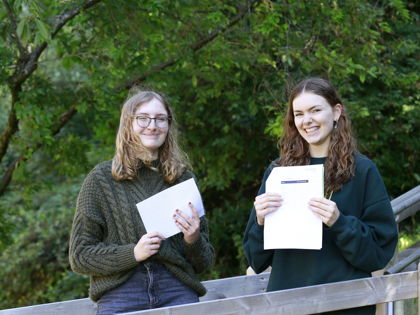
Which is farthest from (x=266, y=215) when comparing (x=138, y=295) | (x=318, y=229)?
(x=138, y=295)

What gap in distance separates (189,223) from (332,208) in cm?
56

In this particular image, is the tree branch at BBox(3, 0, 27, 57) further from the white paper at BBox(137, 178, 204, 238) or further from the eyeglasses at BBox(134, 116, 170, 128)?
the white paper at BBox(137, 178, 204, 238)

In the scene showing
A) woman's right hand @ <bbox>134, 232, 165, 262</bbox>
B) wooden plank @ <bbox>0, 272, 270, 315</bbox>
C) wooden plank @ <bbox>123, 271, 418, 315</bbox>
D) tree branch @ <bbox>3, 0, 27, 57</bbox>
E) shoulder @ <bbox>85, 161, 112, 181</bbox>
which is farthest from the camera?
tree branch @ <bbox>3, 0, 27, 57</bbox>

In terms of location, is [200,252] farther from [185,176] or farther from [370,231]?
[370,231]

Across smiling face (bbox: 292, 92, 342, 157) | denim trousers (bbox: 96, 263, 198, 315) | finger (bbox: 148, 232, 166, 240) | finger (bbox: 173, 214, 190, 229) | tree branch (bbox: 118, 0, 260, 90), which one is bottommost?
denim trousers (bbox: 96, 263, 198, 315)

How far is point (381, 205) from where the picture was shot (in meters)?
2.60

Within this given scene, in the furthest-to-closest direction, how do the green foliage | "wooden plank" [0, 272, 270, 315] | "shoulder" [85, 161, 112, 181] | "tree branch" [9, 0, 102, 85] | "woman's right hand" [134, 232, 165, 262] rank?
the green foliage, "tree branch" [9, 0, 102, 85], "wooden plank" [0, 272, 270, 315], "shoulder" [85, 161, 112, 181], "woman's right hand" [134, 232, 165, 262]

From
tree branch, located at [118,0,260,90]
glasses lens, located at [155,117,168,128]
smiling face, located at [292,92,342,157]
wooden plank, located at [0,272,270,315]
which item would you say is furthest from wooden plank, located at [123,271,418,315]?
tree branch, located at [118,0,260,90]

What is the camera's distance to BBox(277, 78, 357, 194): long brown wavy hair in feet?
8.70

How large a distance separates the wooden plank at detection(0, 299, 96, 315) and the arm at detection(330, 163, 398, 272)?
1.19 metres

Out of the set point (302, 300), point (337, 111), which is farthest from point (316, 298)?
point (337, 111)

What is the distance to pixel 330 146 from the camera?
2.73 metres

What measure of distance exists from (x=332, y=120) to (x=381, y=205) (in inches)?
15.6

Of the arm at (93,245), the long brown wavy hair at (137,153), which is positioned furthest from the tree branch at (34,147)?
the arm at (93,245)
